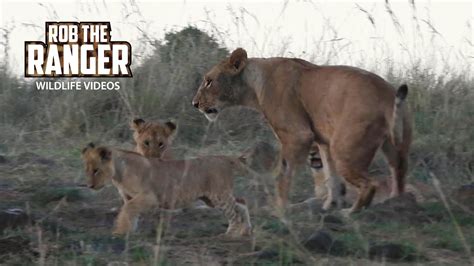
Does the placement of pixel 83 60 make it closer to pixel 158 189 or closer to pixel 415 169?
pixel 415 169

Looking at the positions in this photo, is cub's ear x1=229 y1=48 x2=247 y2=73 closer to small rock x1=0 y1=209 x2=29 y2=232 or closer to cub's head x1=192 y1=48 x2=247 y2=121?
cub's head x1=192 y1=48 x2=247 y2=121

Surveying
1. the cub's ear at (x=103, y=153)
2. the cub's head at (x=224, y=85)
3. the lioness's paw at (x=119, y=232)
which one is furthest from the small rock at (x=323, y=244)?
the cub's head at (x=224, y=85)

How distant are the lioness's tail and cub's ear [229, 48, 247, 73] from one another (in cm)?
125

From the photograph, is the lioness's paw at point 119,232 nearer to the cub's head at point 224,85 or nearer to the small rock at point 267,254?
the small rock at point 267,254

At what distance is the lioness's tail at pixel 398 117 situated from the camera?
693 cm

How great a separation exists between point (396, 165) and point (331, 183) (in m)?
0.46

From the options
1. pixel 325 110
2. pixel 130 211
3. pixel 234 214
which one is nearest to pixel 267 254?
pixel 234 214

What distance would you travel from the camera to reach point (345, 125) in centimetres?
706

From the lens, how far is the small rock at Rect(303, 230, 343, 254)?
577 centimetres

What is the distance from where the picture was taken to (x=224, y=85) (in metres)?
7.88

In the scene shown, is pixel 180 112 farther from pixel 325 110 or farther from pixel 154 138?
pixel 325 110

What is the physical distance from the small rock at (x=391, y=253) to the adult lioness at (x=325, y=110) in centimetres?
123

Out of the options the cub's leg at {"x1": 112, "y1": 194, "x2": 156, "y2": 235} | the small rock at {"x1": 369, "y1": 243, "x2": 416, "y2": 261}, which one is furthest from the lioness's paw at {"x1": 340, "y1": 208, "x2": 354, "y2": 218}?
the cub's leg at {"x1": 112, "y1": 194, "x2": 156, "y2": 235}

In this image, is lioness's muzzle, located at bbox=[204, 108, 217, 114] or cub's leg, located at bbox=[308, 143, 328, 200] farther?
lioness's muzzle, located at bbox=[204, 108, 217, 114]
